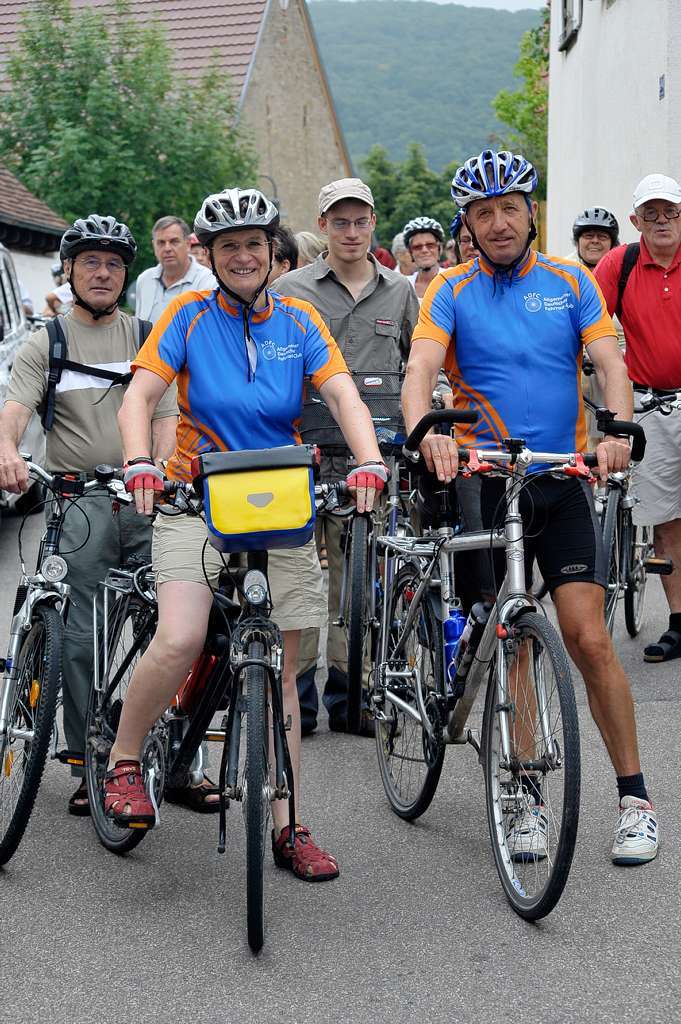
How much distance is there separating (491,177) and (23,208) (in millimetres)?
22270

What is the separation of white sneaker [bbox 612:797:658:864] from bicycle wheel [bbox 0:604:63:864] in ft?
6.14

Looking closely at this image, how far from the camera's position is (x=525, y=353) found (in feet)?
15.8

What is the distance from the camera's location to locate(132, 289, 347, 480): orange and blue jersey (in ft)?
14.9

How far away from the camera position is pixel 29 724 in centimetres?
489

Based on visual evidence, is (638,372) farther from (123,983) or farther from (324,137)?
(324,137)

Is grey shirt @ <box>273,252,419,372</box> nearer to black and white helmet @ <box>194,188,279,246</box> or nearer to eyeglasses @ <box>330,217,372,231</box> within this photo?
eyeglasses @ <box>330,217,372,231</box>

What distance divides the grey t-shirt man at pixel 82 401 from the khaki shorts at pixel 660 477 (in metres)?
3.13

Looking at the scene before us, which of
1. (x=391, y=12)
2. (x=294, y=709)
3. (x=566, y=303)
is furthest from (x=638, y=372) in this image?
(x=391, y=12)

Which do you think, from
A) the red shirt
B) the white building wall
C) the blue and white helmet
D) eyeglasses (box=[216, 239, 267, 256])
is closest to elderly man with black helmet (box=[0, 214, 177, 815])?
eyeglasses (box=[216, 239, 267, 256])

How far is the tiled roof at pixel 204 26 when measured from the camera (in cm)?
3653

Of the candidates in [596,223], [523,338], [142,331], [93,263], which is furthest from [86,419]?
[596,223]

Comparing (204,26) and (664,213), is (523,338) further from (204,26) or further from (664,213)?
(204,26)

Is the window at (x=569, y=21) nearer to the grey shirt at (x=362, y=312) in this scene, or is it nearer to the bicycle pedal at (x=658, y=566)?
the bicycle pedal at (x=658, y=566)

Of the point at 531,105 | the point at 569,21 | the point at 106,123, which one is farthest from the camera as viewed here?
the point at 531,105
